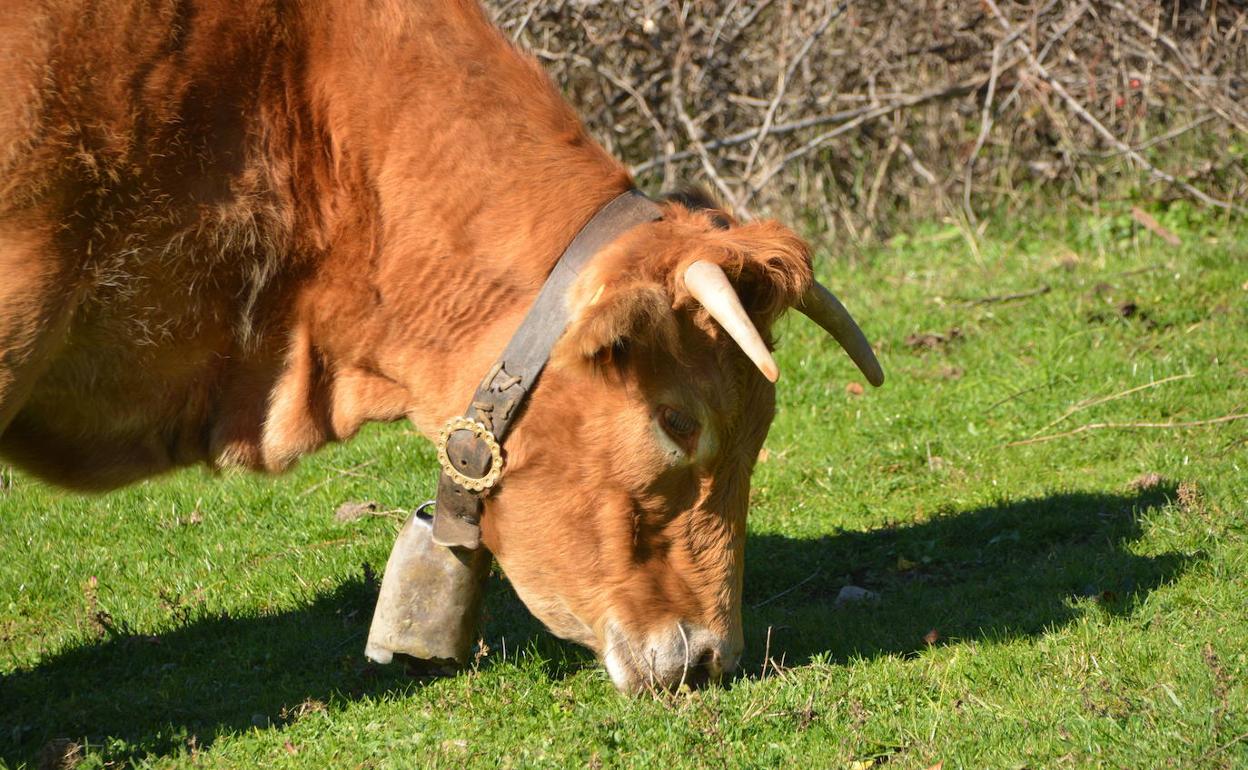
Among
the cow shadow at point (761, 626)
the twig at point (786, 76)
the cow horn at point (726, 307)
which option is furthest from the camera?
the twig at point (786, 76)

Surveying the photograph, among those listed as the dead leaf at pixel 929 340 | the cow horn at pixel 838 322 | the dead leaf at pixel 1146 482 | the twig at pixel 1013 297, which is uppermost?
the cow horn at pixel 838 322

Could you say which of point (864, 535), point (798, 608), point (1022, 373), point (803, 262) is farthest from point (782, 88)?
point (803, 262)

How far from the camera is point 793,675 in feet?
14.8

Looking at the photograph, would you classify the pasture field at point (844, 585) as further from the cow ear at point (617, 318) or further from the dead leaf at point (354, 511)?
the cow ear at point (617, 318)

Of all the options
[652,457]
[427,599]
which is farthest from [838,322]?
[427,599]

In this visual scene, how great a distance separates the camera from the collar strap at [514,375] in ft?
13.2

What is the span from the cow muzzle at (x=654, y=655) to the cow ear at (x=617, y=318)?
39.9 inches

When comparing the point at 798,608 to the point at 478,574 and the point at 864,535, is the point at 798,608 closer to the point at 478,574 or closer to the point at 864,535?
the point at 864,535

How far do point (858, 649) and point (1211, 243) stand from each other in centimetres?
632

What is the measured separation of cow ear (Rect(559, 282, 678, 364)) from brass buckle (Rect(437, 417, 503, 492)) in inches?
18.1

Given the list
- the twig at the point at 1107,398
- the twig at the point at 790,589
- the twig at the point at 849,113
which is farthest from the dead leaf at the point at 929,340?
the twig at the point at 790,589

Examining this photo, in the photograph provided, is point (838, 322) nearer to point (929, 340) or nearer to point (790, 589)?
point (790, 589)

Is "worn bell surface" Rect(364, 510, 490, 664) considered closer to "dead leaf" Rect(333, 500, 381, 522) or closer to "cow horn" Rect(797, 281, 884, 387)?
"cow horn" Rect(797, 281, 884, 387)

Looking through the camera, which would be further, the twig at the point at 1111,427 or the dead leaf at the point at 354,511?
the twig at the point at 1111,427
